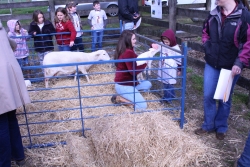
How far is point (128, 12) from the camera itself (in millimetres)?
7949

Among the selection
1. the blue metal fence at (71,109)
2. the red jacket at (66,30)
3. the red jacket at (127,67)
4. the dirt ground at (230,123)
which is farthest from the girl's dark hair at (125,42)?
the red jacket at (66,30)

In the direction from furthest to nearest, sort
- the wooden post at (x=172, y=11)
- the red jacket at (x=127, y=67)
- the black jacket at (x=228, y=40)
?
the wooden post at (x=172, y=11), the red jacket at (x=127, y=67), the black jacket at (x=228, y=40)

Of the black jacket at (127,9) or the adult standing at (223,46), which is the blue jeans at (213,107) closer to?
the adult standing at (223,46)

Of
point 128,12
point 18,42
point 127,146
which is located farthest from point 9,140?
point 128,12

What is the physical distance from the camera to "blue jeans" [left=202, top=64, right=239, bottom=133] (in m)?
3.90

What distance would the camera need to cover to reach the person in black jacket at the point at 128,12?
7910mm

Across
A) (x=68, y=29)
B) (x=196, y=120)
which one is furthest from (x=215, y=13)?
(x=68, y=29)

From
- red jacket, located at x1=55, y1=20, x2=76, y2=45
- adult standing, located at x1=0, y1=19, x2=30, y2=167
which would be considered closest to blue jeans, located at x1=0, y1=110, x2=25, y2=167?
adult standing, located at x1=0, y1=19, x2=30, y2=167

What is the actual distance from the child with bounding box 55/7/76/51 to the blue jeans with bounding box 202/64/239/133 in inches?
137

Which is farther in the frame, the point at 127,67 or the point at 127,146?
the point at 127,67

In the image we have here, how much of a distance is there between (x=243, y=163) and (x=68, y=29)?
4770 millimetres

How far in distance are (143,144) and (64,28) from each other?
13.8ft

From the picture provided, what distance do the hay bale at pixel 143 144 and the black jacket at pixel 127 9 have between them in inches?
193

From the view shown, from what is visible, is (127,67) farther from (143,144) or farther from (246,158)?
(246,158)
